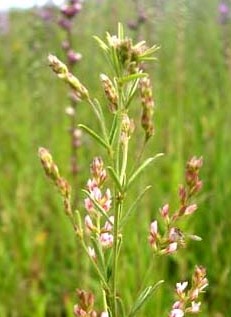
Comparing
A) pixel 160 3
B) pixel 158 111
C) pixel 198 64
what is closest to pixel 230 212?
pixel 160 3

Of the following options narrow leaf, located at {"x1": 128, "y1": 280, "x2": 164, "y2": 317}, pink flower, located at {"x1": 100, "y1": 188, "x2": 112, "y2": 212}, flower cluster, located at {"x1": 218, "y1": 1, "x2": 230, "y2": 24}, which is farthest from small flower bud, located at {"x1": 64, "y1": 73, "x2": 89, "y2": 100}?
flower cluster, located at {"x1": 218, "y1": 1, "x2": 230, "y2": 24}

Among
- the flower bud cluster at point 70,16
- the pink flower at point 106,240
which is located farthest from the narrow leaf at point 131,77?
the flower bud cluster at point 70,16

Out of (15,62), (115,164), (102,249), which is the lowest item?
(15,62)

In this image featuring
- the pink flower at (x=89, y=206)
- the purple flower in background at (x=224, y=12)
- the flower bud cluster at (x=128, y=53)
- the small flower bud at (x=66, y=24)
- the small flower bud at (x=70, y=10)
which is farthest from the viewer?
the purple flower in background at (x=224, y=12)

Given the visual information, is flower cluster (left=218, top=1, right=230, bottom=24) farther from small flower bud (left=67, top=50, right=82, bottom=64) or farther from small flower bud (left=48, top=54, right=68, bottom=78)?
small flower bud (left=48, top=54, right=68, bottom=78)

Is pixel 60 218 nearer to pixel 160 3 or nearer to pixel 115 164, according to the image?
pixel 160 3

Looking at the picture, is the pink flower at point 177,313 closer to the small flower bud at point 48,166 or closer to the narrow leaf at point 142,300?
the narrow leaf at point 142,300

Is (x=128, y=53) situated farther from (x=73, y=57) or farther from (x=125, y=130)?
(x=73, y=57)
